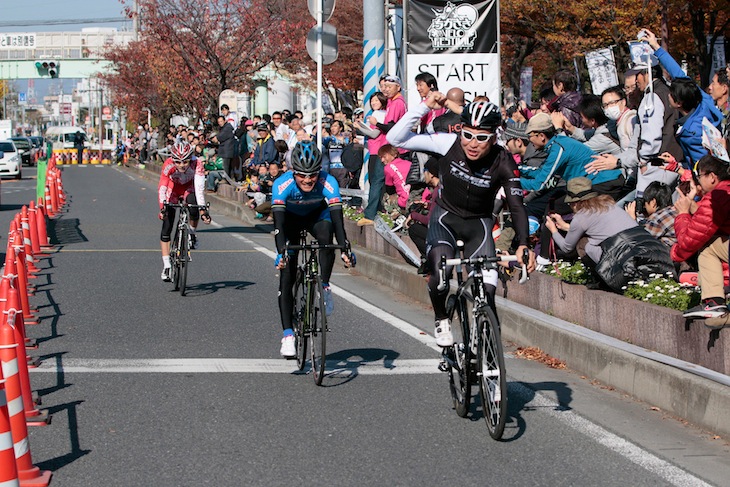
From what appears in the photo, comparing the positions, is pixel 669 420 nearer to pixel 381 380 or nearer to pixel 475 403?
pixel 475 403

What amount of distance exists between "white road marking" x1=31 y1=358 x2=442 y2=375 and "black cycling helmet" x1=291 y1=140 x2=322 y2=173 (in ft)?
5.37

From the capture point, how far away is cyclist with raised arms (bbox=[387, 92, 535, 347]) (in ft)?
24.6

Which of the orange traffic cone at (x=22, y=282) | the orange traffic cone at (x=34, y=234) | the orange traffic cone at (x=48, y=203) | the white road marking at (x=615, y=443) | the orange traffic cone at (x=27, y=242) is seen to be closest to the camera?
the white road marking at (x=615, y=443)

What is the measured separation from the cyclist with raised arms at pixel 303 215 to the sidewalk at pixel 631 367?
1958mm

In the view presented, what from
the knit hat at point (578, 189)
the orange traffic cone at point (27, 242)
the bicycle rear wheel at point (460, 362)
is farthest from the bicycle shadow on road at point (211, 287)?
the bicycle rear wheel at point (460, 362)

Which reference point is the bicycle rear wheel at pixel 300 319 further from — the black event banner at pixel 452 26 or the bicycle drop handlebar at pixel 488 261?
the black event banner at pixel 452 26

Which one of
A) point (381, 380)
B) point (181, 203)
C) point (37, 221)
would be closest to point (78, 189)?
point (37, 221)

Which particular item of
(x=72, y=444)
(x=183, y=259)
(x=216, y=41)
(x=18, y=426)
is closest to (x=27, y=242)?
(x=183, y=259)

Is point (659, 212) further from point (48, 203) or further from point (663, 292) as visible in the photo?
point (48, 203)

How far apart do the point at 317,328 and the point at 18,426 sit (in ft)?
10.9

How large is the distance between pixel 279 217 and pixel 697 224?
3236mm

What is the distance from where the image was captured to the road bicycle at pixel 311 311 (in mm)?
8734

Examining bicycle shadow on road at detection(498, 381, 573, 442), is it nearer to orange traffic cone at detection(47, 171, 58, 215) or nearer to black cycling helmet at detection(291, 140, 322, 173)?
black cycling helmet at detection(291, 140, 322, 173)

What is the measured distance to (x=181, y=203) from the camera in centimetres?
1467
